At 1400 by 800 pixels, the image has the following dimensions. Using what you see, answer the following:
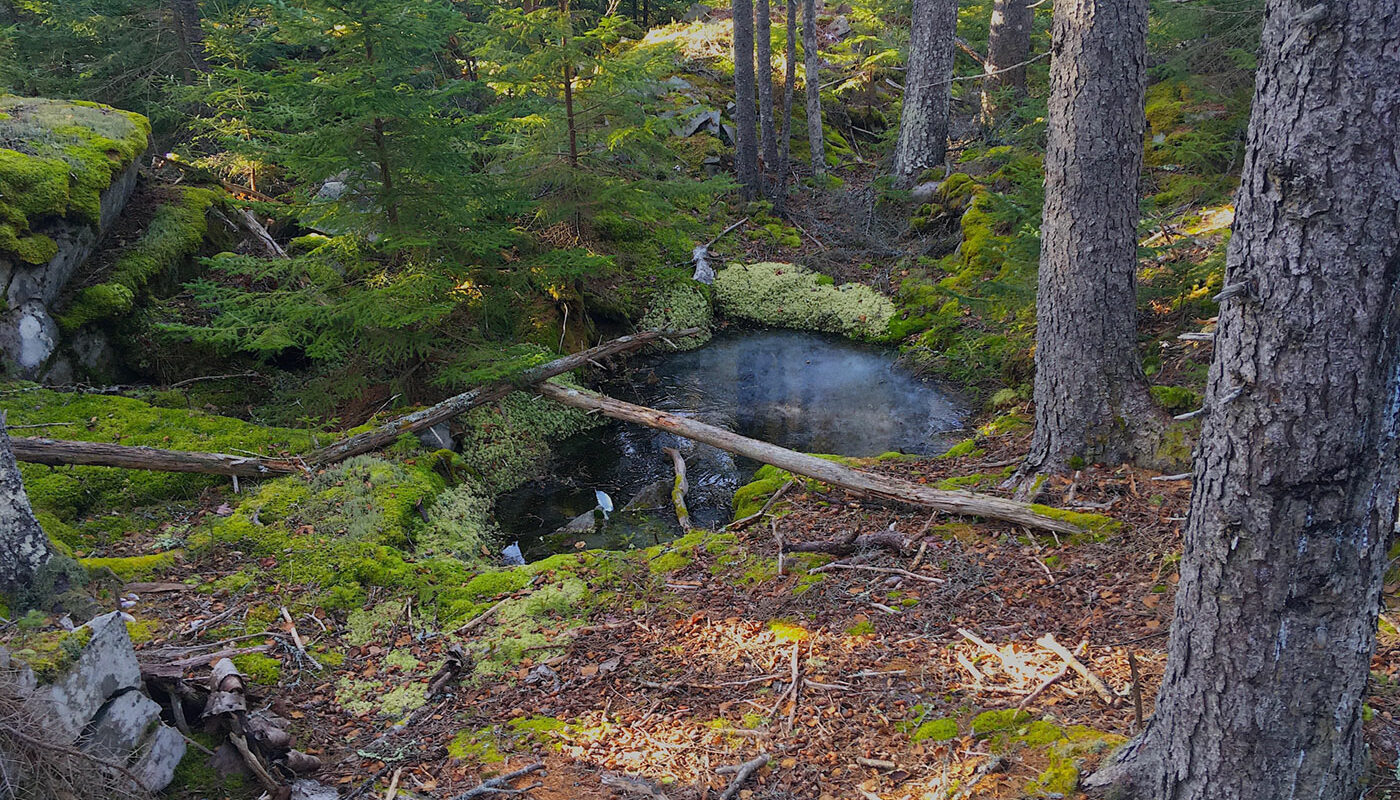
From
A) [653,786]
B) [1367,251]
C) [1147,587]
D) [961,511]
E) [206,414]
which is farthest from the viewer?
[206,414]

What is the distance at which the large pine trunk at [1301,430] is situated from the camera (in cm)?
235

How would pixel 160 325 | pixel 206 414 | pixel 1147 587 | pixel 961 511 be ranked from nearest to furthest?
pixel 1147 587 < pixel 961 511 < pixel 160 325 < pixel 206 414

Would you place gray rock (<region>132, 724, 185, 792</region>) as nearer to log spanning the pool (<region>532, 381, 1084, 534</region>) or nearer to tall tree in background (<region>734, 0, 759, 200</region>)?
log spanning the pool (<region>532, 381, 1084, 534</region>)

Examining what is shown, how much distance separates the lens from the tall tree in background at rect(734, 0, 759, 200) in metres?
15.6

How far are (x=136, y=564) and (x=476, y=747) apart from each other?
11.0ft

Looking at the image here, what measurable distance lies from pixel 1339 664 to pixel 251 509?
7516 mm

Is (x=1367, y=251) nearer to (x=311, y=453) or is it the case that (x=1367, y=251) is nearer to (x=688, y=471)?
(x=688, y=471)

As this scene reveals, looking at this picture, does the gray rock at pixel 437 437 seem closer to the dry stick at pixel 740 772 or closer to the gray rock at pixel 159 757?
the gray rock at pixel 159 757

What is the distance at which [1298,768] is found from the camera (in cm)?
271

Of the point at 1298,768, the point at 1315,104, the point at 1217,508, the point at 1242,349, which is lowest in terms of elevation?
the point at 1298,768

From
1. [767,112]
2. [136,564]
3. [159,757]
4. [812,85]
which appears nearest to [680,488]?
[136,564]

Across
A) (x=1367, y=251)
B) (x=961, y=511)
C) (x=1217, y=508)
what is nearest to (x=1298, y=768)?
(x=1217, y=508)

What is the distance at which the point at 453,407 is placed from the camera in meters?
9.23

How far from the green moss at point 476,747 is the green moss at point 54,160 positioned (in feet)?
23.9
